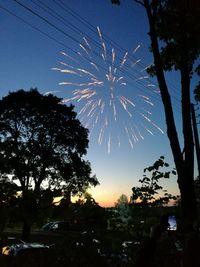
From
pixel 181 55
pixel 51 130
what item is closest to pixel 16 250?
pixel 181 55

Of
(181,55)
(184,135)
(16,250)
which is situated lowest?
(16,250)

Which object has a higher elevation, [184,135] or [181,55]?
[181,55]

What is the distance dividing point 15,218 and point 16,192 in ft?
0.85

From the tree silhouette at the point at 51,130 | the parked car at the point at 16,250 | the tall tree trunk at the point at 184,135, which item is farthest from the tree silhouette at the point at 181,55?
the tree silhouette at the point at 51,130

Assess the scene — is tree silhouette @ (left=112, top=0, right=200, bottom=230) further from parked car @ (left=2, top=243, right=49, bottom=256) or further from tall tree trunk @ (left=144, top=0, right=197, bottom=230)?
parked car @ (left=2, top=243, right=49, bottom=256)

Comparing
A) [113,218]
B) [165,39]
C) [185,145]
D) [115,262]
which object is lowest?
[115,262]

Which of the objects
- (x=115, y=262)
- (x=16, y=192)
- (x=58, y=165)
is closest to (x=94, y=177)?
(x=58, y=165)

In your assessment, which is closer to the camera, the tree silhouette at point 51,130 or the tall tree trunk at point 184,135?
the tall tree trunk at point 184,135

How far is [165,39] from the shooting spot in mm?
13727

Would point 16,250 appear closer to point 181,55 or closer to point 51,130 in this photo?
point 181,55

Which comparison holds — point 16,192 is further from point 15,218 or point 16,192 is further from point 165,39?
point 165,39

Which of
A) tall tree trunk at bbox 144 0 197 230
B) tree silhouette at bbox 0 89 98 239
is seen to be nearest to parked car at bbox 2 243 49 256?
tall tree trunk at bbox 144 0 197 230

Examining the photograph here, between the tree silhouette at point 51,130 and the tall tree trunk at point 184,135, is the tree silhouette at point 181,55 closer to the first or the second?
the tall tree trunk at point 184,135

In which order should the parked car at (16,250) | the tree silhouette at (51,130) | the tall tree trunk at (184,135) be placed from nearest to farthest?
the parked car at (16,250), the tall tree trunk at (184,135), the tree silhouette at (51,130)
